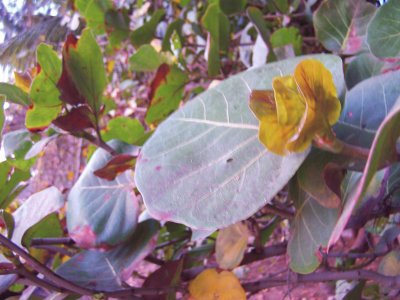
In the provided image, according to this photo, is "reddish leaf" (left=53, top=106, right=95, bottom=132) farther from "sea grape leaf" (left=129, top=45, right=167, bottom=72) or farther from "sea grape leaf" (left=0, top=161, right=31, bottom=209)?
"sea grape leaf" (left=129, top=45, right=167, bottom=72)

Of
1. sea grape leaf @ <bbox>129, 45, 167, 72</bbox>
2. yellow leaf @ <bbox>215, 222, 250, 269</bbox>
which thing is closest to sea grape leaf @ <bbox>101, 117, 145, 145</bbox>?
sea grape leaf @ <bbox>129, 45, 167, 72</bbox>

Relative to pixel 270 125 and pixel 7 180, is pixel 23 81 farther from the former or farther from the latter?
pixel 270 125

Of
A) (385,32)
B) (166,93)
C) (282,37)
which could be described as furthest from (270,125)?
(166,93)

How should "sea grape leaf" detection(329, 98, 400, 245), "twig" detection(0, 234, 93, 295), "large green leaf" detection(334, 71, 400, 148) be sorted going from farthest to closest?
"twig" detection(0, 234, 93, 295)
"large green leaf" detection(334, 71, 400, 148)
"sea grape leaf" detection(329, 98, 400, 245)

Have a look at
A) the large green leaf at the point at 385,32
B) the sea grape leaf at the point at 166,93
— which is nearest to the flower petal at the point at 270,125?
the large green leaf at the point at 385,32

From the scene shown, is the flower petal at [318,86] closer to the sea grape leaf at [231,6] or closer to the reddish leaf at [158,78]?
the reddish leaf at [158,78]
